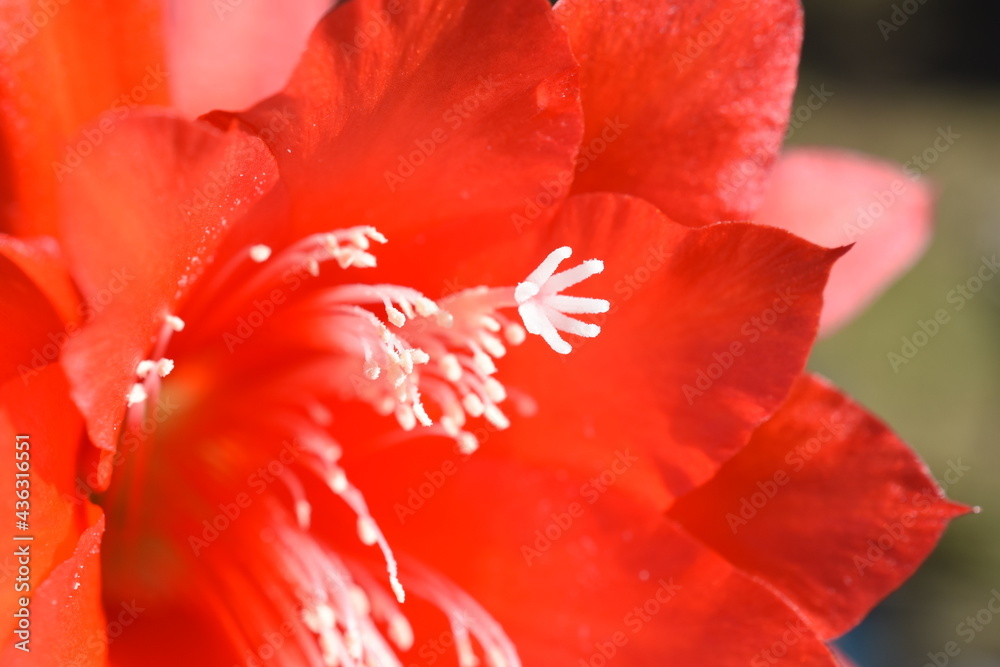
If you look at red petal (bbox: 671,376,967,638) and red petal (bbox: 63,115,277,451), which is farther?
red petal (bbox: 671,376,967,638)

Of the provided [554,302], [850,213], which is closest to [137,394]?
[554,302]

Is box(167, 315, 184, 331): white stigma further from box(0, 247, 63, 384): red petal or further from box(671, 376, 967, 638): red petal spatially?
box(671, 376, 967, 638): red petal

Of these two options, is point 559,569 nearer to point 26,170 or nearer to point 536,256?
point 536,256

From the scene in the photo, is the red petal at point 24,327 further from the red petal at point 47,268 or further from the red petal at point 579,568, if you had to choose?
the red petal at point 579,568

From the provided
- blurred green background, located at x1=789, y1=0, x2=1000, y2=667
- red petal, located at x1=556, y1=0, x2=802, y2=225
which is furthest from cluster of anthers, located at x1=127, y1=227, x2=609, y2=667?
blurred green background, located at x1=789, y1=0, x2=1000, y2=667

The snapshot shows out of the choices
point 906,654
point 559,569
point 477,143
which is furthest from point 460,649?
point 906,654

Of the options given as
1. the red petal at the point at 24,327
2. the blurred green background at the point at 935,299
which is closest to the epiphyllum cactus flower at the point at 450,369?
the red petal at the point at 24,327

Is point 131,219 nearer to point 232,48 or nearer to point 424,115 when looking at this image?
Result: point 424,115

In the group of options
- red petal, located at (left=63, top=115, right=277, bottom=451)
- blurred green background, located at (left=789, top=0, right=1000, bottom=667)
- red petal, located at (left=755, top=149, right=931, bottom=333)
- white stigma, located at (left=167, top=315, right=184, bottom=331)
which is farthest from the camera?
blurred green background, located at (left=789, top=0, right=1000, bottom=667)
